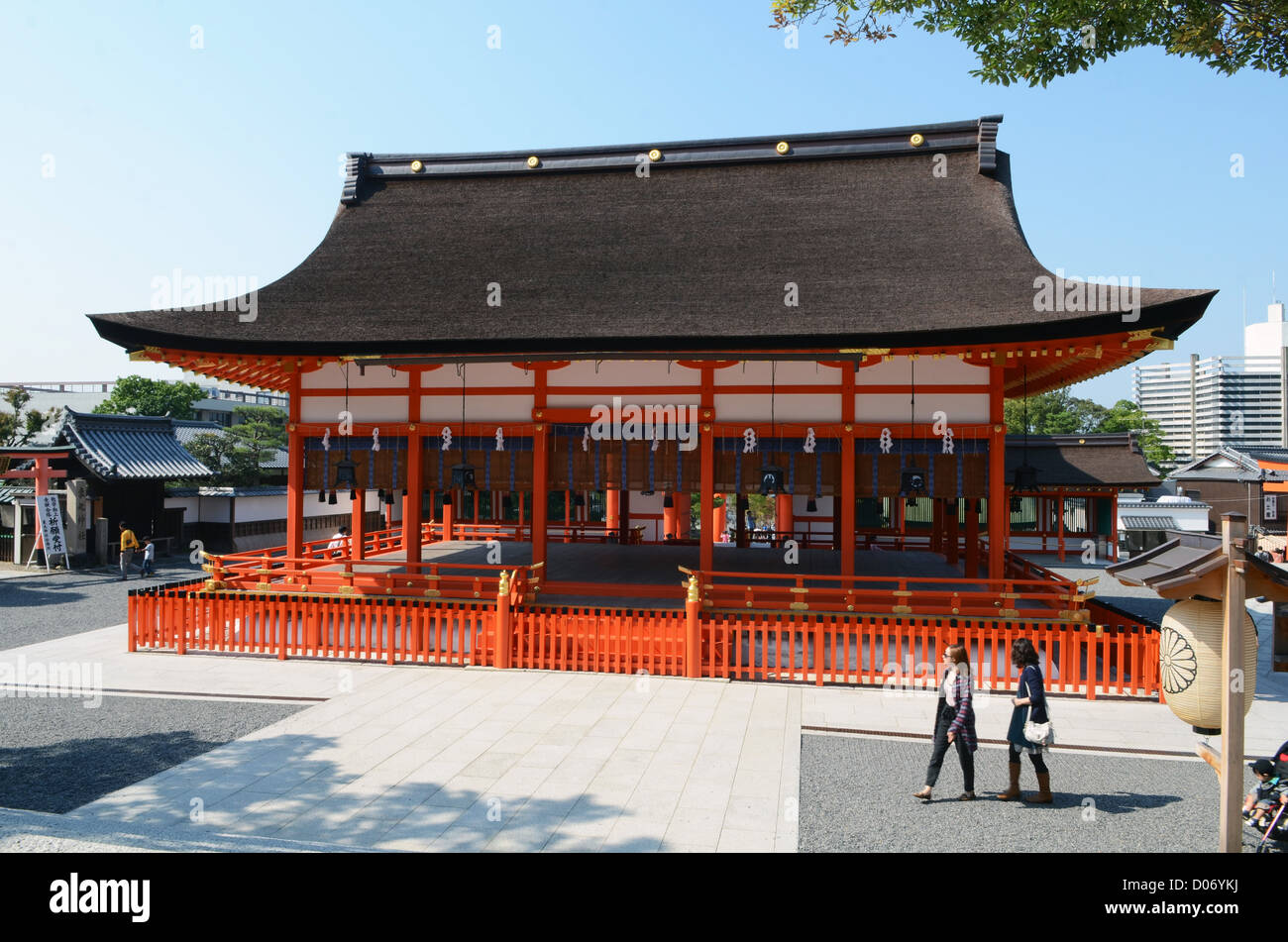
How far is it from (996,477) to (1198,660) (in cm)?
652

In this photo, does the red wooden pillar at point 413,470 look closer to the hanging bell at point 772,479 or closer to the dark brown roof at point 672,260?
the dark brown roof at point 672,260

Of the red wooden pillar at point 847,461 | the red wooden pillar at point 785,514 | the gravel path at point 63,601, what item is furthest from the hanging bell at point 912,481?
the gravel path at point 63,601

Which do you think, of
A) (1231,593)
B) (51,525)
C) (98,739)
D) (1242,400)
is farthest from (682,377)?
(1242,400)

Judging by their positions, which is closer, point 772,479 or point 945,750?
point 945,750

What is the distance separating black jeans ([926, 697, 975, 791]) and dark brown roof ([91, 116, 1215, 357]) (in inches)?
249

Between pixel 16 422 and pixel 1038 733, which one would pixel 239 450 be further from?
pixel 1038 733

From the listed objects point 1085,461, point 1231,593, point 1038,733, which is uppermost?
point 1085,461

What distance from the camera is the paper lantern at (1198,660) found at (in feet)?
18.9

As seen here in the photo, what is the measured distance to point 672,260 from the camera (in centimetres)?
1398

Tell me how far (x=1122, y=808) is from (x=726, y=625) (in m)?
5.08

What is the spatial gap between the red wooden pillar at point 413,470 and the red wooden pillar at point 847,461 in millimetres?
7625
